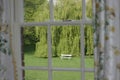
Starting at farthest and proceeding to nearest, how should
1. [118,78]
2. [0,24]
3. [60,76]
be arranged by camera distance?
[60,76] → [0,24] → [118,78]

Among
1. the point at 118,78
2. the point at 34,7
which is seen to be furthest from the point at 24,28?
the point at 118,78

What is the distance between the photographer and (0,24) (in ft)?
7.20

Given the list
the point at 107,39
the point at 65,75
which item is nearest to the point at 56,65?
the point at 65,75

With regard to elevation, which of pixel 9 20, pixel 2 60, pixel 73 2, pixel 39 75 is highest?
pixel 73 2

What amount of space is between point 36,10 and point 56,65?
52cm

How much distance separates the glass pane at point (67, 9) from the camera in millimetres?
2270

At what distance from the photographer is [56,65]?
7.74 feet

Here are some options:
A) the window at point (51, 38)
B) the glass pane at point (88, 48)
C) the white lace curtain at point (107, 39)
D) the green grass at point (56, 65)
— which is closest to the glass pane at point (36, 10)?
the window at point (51, 38)

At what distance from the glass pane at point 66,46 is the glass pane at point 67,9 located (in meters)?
0.09

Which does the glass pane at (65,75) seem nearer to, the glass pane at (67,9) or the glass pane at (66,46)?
the glass pane at (66,46)

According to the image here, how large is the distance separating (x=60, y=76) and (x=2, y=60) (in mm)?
517

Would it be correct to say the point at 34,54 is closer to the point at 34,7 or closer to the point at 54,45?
the point at 54,45

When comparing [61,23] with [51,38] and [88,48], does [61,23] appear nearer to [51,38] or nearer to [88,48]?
[51,38]

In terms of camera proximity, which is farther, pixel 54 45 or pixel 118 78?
pixel 54 45
